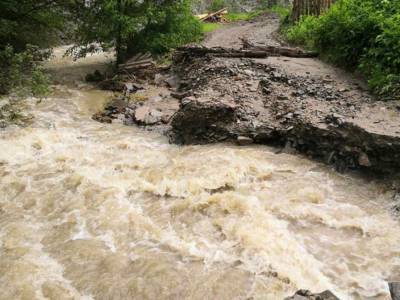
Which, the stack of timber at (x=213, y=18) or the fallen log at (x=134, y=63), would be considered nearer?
the fallen log at (x=134, y=63)

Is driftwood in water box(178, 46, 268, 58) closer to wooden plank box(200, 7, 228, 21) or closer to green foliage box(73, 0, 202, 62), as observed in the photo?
green foliage box(73, 0, 202, 62)

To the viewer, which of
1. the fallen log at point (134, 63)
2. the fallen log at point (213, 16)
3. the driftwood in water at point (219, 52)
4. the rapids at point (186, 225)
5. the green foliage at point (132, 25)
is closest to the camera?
the rapids at point (186, 225)

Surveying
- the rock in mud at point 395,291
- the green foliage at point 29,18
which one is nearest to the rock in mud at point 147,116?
the green foliage at point 29,18

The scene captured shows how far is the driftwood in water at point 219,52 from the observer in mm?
12055

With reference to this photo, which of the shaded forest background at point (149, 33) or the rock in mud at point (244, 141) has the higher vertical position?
the shaded forest background at point (149, 33)

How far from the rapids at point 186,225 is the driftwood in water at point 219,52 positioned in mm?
4657

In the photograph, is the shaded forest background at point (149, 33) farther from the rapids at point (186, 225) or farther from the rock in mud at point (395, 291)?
the rock in mud at point (395, 291)

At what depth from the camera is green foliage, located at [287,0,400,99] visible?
8406 millimetres

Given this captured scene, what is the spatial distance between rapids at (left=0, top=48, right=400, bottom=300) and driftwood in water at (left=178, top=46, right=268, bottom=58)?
183 inches

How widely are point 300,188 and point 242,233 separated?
5.67ft

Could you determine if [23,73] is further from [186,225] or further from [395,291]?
[395,291]

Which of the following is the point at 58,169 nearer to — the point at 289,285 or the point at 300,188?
the point at 300,188

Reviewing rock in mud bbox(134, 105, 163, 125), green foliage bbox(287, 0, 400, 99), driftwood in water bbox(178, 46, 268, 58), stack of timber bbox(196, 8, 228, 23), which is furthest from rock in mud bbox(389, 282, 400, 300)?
stack of timber bbox(196, 8, 228, 23)

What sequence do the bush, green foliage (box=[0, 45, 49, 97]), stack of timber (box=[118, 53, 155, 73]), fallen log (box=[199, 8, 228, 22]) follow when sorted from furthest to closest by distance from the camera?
fallen log (box=[199, 8, 228, 22]), the bush, stack of timber (box=[118, 53, 155, 73]), green foliage (box=[0, 45, 49, 97])
